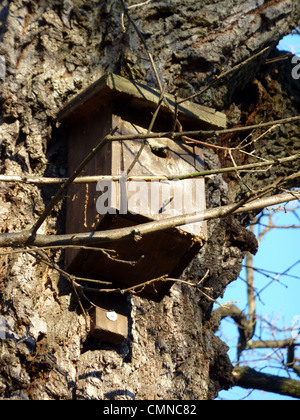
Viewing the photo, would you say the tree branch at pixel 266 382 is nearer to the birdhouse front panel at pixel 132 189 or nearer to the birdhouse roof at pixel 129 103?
the birdhouse front panel at pixel 132 189

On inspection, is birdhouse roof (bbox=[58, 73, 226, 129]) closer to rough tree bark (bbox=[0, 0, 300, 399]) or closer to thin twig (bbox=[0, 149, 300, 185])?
rough tree bark (bbox=[0, 0, 300, 399])

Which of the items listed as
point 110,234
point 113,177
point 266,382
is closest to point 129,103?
point 113,177

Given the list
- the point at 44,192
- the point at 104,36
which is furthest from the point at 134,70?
the point at 44,192

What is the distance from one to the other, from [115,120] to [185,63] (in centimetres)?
81

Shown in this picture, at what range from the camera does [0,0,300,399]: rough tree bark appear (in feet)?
9.33

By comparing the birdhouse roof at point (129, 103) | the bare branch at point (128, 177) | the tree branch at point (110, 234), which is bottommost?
the tree branch at point (110, 234)

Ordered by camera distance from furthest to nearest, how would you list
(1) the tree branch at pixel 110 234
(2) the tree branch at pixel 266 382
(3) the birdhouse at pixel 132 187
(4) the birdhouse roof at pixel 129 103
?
(2) the tree branch at pixel 266 382
(4) the birdhouse roof at pixel 129 103
(3) the birdhouse at pixel 132 187
(1) the tree branch at pixel 110 234

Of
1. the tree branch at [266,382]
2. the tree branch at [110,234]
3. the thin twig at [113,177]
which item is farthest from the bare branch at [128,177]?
the tree branch at [266,382]

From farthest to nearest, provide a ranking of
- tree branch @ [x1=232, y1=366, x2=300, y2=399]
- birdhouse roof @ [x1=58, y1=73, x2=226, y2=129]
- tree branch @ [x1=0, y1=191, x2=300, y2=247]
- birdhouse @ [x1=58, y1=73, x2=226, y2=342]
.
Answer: tree branch @ [x1=232, y1=366, x2=300, y2=399] → birdhouse roof @ [x1=58, y1=73, x2=226, y2=129] → birdhouse @ [x1=58, y1=73, x2=226, y2=342] → tree branch @ [x1=0, y1=191, x2=300, y2=247]

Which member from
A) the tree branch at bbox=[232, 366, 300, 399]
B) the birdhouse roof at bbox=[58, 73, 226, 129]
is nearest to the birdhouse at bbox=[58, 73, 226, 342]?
the birdhouse roof at bbox=[58, 73, 226, 129]

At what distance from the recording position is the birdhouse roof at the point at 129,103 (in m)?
2.94

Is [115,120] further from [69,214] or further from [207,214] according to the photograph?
[207,214]

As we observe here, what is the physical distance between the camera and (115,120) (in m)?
2.99

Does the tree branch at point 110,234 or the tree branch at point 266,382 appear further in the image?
the tree branch at point 266,382
